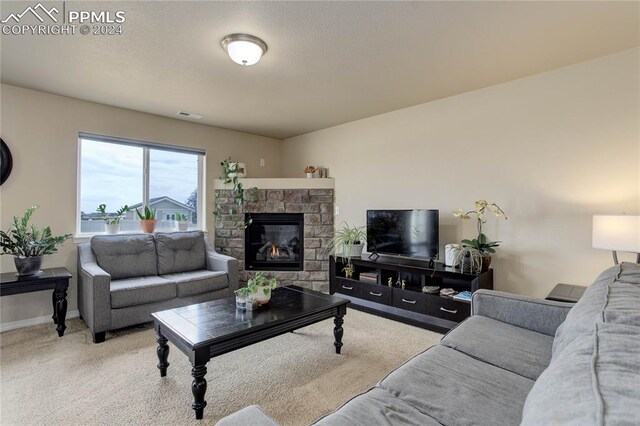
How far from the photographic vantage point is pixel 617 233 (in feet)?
7.18

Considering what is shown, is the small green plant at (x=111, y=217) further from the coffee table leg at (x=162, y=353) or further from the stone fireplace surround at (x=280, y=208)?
the coffee table leg at (x=162, y=353)

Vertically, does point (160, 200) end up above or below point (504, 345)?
above

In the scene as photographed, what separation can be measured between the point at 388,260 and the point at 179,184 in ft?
9.99

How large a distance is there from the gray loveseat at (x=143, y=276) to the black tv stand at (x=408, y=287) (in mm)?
1440

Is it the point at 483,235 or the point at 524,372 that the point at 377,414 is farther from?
the point at 483,235

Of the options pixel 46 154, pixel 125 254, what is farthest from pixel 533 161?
pixel 46 154

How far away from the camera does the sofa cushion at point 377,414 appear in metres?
1.06

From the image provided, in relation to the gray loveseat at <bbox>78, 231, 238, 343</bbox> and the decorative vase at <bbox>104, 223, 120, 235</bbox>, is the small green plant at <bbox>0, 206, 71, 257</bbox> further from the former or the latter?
the decorative vase at <bbox>104, 223, 120, 235</bbox>

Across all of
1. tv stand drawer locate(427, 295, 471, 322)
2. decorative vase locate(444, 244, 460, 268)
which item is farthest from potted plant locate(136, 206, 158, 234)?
decorative vase locate(444, 244, 460, 268)

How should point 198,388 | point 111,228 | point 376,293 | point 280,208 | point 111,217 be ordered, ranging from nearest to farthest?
1. point 198,388
2. point 376,293
3. point 111,228
4. point 111,217
5. point 280,208

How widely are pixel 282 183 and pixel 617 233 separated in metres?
3.61

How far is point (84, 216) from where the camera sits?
3.67m

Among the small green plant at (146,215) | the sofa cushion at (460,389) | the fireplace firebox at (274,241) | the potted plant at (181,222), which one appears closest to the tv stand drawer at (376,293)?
the fireplace firebox at (274,241)

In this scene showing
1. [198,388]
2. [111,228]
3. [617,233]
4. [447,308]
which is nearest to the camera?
[198,388]
